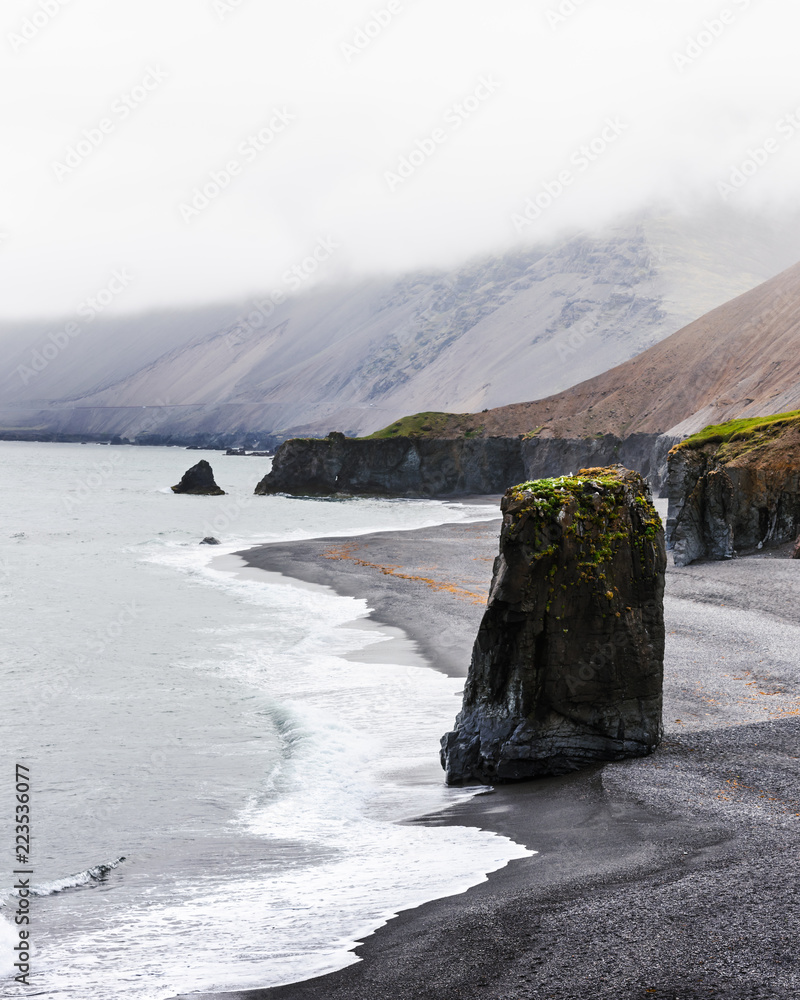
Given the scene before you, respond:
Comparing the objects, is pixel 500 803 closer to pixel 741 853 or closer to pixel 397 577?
pixel 741 853

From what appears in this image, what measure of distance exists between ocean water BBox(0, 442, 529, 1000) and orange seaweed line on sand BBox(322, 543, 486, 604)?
424 cm

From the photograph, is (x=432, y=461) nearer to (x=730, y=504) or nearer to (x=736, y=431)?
(x=736, y=431)

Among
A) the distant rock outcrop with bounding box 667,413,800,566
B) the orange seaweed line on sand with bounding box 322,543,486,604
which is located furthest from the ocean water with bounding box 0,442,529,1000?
the distant rock outcrop with bounding box 667,413,800,566

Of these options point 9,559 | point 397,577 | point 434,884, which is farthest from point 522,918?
point 9,559

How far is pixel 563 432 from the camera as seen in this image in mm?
128250

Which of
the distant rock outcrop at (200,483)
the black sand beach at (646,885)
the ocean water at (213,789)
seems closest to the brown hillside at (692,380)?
the distant rock outcrop at (200,483)

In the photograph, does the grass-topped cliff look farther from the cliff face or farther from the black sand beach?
the cliff face

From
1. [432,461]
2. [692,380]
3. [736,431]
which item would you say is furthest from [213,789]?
[692,380]

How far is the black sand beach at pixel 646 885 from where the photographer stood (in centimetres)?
693

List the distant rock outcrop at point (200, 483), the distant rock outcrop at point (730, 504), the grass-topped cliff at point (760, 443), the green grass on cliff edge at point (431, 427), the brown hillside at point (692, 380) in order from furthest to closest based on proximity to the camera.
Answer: the green grass on cliff edge at point (431, 427) < the brown hillside at point (692, 380) < the distant rock outcrop at point (200, 483) < the grass-topped cliff at point (760, 443) < the distant rock outcrop at point (730, 504)

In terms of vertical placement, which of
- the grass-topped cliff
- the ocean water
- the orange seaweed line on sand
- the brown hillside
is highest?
the brown hillside

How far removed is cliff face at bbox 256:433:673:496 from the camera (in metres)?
116

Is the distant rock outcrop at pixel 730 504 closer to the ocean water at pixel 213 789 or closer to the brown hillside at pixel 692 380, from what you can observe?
the ocean water at pixel 213 789

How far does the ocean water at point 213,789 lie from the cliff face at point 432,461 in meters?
81.7
